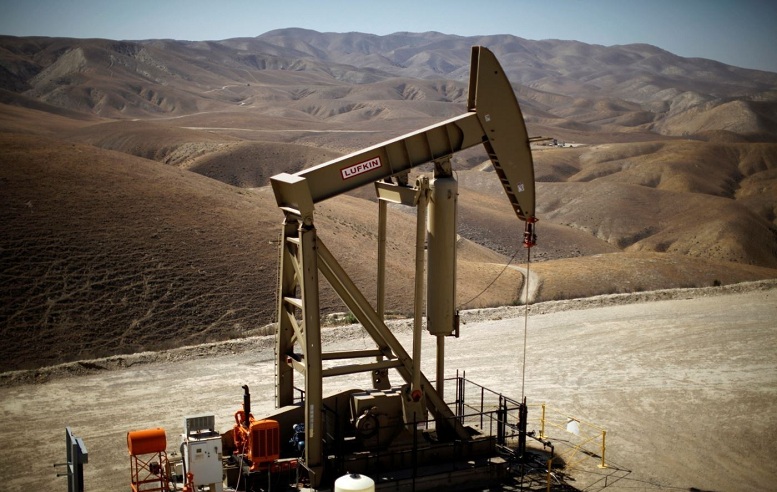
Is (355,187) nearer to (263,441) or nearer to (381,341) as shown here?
(381,341)

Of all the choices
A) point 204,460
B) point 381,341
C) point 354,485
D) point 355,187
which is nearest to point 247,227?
point 381,341

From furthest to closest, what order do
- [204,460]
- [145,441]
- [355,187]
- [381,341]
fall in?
[381,341] → [355,187] → [145,441] → [204,460]

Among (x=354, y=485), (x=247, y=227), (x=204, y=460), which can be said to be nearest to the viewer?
(x=354, y=485)

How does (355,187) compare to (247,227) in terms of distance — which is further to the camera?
(247,227)

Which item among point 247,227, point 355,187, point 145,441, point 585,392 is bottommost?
point 585,392

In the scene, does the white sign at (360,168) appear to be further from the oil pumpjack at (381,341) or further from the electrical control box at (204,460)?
the electrical control box at (204,460)

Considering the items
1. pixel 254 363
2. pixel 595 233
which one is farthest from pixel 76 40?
pixel 254 363

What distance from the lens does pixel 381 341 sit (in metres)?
14.9

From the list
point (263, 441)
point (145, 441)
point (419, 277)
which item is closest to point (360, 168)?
point (419, 277)

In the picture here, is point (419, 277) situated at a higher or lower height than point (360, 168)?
lower

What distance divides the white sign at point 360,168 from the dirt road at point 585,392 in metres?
7.14

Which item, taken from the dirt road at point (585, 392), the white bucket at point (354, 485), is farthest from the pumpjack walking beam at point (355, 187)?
the dirt road at point (585, 392)

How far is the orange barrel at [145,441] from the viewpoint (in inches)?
495

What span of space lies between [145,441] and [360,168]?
5.68 meters
